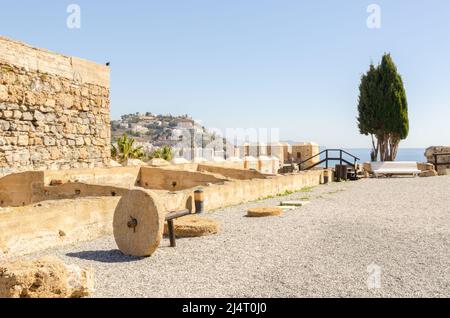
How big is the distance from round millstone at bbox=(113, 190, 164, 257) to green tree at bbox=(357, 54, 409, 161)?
29.7 metres

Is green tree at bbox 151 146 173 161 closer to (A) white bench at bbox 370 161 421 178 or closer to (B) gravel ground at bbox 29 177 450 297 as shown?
(A) white bench at bbox 370 161 421 178

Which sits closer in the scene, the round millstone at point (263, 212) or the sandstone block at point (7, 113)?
the round millstone at point (263, 212)

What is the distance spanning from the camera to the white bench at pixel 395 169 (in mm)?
24086

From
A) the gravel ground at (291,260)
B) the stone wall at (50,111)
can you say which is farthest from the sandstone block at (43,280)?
the stone wall at (50,111)

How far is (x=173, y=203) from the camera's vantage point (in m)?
9.73

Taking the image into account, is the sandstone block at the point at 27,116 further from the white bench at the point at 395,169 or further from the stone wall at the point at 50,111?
the white bench at the point at 395,169

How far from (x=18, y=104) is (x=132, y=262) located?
908 cm

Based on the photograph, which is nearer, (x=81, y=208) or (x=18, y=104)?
(x=81, y=208)

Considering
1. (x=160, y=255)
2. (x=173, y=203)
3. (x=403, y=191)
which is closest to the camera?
(x=160, y=255)

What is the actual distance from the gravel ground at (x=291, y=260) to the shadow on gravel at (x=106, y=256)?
Answer: 15 mm

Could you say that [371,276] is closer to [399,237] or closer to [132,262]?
[399,237]

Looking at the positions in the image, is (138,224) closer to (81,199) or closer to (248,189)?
Result: (81,199)
